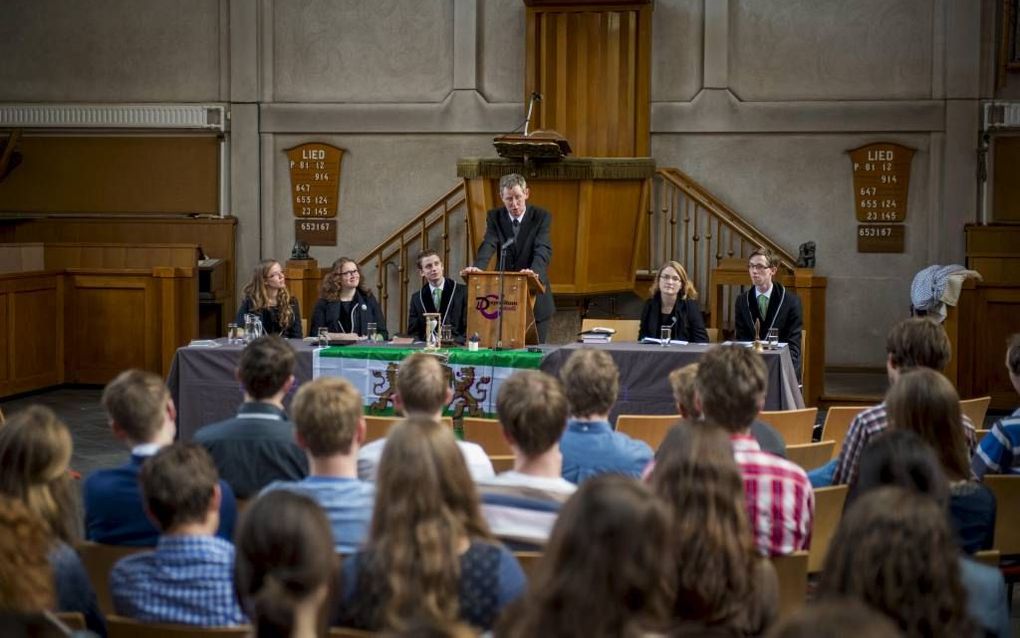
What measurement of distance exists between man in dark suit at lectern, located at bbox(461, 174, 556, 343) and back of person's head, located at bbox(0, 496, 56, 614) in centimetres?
526

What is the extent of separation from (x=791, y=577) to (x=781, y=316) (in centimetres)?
462

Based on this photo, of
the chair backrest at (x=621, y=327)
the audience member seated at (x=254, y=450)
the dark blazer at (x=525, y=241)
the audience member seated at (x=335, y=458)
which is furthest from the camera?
the chair backrest at (x=621, y=327)

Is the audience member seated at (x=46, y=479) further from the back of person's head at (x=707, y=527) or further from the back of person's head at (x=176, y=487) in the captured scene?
the back of person's head at (x=707, y=527)

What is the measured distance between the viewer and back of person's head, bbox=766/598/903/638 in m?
1.51

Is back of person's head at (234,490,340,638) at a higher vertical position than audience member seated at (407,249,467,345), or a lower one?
lower

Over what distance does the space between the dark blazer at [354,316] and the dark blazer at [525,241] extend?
0.72 metres

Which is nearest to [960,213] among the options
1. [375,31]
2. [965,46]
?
[965,46]

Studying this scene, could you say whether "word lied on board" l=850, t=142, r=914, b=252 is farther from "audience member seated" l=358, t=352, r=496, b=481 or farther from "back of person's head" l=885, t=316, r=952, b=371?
"audience member seated" l=358, t=352, r=496, b=481

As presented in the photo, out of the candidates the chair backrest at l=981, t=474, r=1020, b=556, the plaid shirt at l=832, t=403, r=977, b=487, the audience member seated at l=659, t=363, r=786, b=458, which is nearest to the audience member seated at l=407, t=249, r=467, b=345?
the audience member seated at l=659, t=363, r=786, b=458

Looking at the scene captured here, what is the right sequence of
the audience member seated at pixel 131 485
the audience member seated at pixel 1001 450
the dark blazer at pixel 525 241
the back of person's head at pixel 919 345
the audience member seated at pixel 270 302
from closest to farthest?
the audience member seated at pixel 131 485
the audience member seated at pixel 1001 450
the back of person's head at pixel 919 345
the audience member seated at pixel 270 302
the dark blazer at pixel 525 241

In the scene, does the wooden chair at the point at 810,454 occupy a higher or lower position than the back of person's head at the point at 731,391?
lower

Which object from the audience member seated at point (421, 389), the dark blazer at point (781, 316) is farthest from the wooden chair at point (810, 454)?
the dark blazer at point (781, 316)

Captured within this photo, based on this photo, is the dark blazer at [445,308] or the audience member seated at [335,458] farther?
the dark blazer at [445,308]

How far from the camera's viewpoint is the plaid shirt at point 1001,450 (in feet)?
13.7
